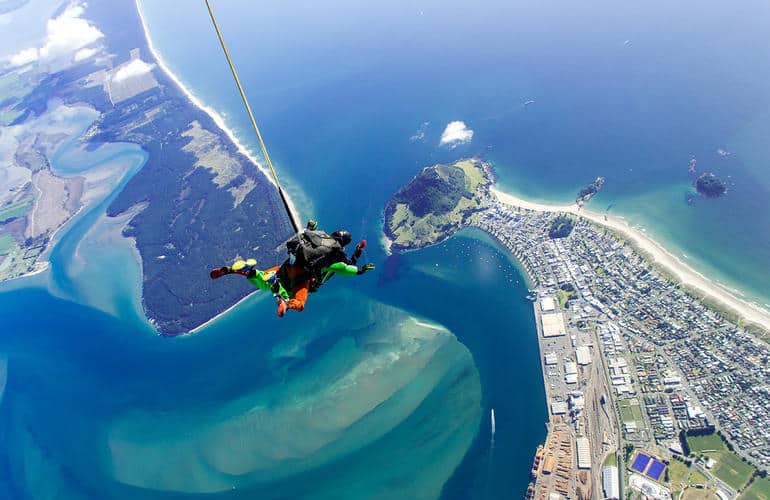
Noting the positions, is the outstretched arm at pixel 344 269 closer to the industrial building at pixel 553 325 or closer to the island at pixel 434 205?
the industrial building at pixel 553 325

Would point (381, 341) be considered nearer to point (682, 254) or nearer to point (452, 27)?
point (682, 254)

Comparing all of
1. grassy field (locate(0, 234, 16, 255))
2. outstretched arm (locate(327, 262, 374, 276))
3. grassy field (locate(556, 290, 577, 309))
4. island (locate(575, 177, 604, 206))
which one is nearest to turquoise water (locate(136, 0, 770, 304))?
island (locate(575, 177, 604, 206))

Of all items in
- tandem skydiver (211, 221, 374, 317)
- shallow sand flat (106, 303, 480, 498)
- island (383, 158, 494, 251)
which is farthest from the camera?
island (383, 158, 494, 251)

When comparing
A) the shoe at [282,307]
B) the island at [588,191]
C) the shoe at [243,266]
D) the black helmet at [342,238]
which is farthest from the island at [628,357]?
the shoe at [243,266]

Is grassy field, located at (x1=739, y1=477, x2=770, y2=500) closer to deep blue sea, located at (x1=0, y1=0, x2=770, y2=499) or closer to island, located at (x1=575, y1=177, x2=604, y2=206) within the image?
deep blue sea, located at (x1=0, y1=0, x2=770, y2=499)

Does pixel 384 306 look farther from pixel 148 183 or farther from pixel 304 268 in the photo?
pixel 148 183

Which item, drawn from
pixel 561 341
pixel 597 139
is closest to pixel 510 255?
pixel 561 341
